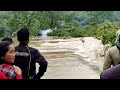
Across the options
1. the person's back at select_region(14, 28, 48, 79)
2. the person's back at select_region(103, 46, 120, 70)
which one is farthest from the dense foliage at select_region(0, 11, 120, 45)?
the person's back at select_region(14, 28, 48, 79)

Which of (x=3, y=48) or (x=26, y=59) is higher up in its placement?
(x=3, y=48)

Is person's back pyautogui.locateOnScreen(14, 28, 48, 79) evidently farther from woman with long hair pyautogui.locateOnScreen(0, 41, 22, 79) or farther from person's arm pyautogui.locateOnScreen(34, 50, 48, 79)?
woman with long hair pyautogui.locateOnScreen(0, 41, 22, 79)

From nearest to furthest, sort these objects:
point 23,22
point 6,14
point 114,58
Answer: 1. point 114,58
2. point 23,22
3. point 6,14

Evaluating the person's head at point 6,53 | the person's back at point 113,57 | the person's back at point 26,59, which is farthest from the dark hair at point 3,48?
the person's back at point 113,57

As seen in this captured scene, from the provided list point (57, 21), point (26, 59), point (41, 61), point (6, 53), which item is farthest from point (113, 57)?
point (57, 21)

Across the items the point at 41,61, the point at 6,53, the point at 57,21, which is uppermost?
the point at 6,53

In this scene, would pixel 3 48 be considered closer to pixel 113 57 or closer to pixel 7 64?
pixel 7 64

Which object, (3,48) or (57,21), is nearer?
(3,48)

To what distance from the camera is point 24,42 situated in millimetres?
2682

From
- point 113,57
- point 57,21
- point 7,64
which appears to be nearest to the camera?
point 7,64
